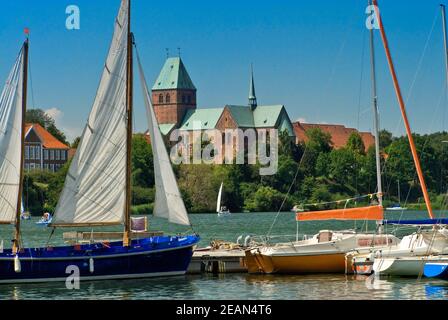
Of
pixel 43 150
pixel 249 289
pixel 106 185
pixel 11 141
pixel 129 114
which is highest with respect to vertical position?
pixel 43 150

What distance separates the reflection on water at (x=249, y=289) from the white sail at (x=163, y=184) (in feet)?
7.60

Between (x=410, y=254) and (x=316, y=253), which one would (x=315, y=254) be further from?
(x=410, y=254)

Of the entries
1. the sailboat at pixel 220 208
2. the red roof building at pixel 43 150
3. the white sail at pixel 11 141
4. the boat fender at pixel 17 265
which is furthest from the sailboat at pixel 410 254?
the red roof building at pixel 43 150

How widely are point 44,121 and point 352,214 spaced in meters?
158

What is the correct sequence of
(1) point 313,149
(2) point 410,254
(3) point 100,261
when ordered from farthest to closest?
(1) point 313,149 → (2) point 410,254 → (3) point 100,261

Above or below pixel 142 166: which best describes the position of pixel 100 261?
below

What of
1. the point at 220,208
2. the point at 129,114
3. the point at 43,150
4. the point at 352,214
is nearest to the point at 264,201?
the point at 220,208

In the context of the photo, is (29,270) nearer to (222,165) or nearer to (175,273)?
(175,273)

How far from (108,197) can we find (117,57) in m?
5.04

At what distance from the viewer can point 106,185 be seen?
131 feet

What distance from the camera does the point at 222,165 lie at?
15462 centimetres

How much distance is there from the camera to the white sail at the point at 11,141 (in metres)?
39.2

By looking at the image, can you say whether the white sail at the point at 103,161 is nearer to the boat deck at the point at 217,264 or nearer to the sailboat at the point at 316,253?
the boat deck at the point at 217,264

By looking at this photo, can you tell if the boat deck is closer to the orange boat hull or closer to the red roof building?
the orange boat hull
